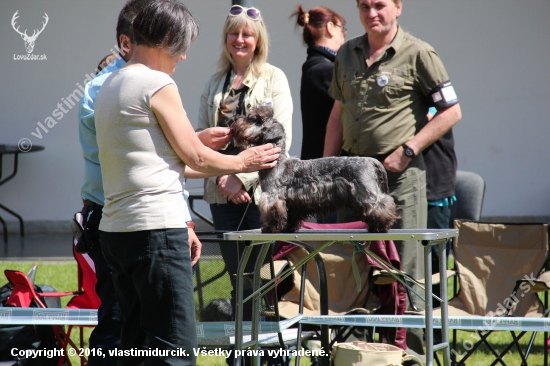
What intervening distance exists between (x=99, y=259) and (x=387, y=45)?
7.06ft

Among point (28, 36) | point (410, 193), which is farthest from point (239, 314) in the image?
point (28, 36)

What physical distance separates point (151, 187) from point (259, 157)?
22.4 inches

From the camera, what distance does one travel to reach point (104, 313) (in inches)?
125

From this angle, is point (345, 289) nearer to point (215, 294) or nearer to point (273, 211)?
point (215, 294)

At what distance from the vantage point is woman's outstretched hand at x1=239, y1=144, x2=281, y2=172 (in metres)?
2.96

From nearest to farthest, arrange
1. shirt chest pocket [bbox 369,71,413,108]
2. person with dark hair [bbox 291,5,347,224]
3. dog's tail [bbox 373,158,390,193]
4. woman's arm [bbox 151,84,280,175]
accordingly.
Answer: woman's arm [bbox 151,84,280,175] → dog's tail [bbox 373,158,390,193] → shirt chest pocket [bbox 369,71,413,108] → person with dark hair [bbox 291,5,347,224]

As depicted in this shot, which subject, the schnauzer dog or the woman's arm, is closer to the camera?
the woman's arm

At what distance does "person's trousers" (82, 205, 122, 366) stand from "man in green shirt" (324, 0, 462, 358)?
1678 mm

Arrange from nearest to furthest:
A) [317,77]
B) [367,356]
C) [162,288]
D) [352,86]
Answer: [162,288] < [367,356] < [352,86] < [317,77]

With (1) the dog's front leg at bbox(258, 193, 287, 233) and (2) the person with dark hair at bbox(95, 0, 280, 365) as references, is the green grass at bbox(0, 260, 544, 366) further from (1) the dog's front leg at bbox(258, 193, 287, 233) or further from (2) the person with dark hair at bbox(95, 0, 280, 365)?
(2) the person with dark hair at bbox(95, 0, 280, 365)

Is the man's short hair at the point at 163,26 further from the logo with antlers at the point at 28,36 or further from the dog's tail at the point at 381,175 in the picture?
the logo with antlers at the point at 28,36

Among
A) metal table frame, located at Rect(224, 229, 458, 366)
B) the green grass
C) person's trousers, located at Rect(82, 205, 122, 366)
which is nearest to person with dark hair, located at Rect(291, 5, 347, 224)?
the green grass

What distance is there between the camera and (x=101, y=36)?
9.77 metres

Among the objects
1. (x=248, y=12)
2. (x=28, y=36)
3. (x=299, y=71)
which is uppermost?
(x=28, y=36)
